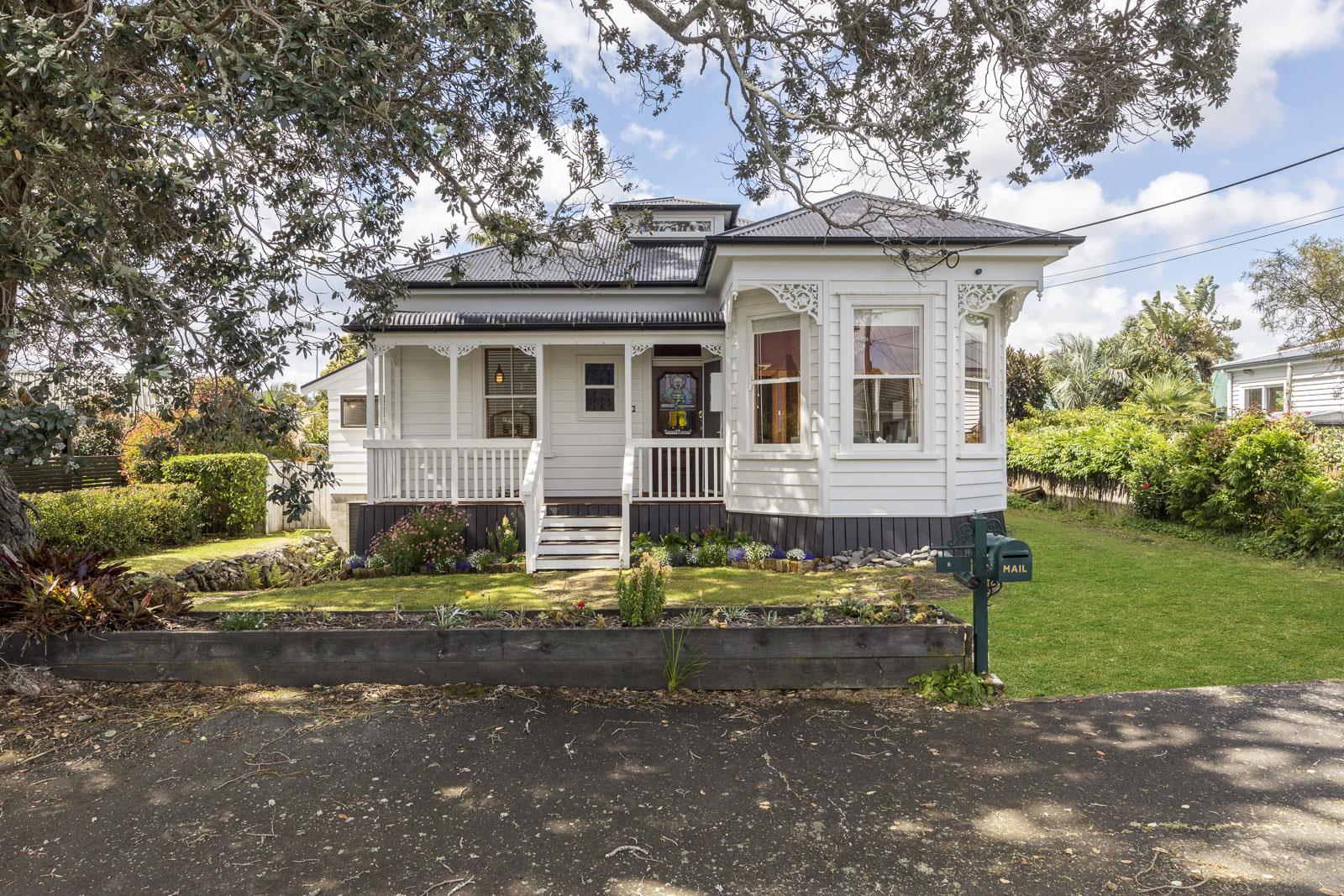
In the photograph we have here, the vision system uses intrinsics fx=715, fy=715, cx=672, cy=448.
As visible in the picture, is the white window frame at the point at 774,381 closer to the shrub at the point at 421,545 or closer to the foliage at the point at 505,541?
the foliage at the point at 505,541

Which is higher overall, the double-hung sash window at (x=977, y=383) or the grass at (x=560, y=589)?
the double-hung sash window at (x=977, y=383)

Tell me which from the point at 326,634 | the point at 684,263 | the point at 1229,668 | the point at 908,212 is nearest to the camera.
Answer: the point at 326,634

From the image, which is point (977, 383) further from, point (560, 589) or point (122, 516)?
point (122, 516)

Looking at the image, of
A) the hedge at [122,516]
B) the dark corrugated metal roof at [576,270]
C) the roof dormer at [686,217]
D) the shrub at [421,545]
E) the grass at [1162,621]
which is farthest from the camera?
the roof dormer at [686,217]

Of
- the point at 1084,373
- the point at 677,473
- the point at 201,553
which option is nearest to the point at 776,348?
the point at 677,473

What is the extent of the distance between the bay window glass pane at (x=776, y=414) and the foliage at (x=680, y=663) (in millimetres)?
5836

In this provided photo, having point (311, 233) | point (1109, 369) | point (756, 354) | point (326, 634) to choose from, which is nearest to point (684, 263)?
point (756, 354)

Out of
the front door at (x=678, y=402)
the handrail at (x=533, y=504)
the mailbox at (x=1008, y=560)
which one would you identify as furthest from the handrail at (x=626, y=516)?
the mailbox at (x=1008, y=560)

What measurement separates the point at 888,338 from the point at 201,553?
11684 millimetres

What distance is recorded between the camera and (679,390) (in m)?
12.6

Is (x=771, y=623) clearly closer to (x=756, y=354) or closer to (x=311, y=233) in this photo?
(x=311, y=233)

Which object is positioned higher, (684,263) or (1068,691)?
(684,263)

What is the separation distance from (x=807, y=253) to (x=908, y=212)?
2.14 m

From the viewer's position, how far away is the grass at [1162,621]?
529 centimetres
